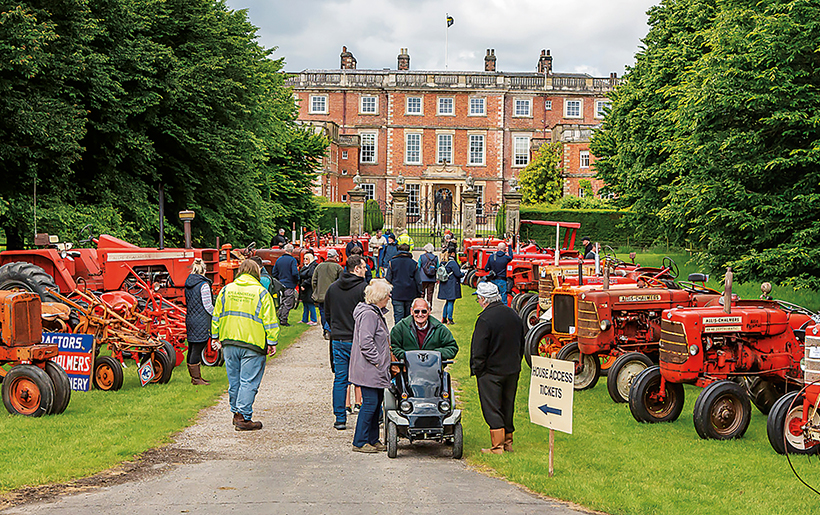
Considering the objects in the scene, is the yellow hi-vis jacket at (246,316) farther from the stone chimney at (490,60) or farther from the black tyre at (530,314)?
the stone chimney at (490,60)

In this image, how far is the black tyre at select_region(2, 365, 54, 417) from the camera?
31.8 feet

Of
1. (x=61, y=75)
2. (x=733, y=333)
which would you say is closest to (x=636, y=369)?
(x=733, y=333)

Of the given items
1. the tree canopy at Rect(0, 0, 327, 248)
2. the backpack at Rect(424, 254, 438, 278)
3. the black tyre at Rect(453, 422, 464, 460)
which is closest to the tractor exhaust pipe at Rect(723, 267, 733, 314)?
the black tyre at Rect(453, 422, 464, 460)

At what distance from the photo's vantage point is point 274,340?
9.38 metres

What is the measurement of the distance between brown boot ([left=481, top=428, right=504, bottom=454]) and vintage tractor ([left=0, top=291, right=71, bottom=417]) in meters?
5.07

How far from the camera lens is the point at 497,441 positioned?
27.9 feet

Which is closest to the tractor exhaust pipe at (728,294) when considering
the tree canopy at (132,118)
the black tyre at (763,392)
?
the black tyre at (763,392)

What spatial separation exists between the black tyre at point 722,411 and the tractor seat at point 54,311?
8.52 m

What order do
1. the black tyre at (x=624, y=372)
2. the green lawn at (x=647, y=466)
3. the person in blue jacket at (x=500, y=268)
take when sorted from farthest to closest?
1. the person in blue jacket at (x=500, y=268)
2. the black tyre at (x=624, y=372)
3. the green lawn at (x=647, y=466)

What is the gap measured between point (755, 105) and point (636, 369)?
982cm

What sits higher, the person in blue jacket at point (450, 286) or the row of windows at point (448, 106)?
the row of windows at point (448, 106)

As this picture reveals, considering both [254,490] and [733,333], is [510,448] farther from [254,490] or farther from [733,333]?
[733,333]

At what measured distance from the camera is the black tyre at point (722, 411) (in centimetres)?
941

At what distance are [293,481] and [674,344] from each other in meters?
5.10
